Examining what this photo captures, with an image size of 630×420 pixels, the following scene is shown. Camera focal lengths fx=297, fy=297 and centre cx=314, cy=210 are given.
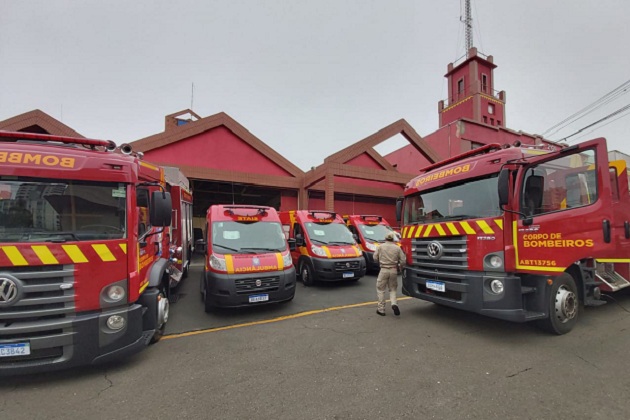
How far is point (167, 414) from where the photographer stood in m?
2.78

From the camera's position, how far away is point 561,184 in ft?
14.8

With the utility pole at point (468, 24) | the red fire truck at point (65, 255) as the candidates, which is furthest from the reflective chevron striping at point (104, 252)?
the utility pole at point (468, 24)

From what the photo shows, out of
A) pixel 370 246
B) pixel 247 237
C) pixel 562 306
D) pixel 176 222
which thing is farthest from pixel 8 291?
pixel 370 246

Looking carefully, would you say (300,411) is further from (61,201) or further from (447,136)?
(447,136)

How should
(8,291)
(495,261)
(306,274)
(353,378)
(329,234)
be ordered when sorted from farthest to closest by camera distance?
(329,234), (306,274), (495,261), (353,378), (8,291)

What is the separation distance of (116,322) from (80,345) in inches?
14.8

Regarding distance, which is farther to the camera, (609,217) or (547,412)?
(609,217)

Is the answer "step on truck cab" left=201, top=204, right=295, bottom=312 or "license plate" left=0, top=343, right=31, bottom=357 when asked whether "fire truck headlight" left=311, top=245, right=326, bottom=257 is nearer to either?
"step on truck cab" left=201, top=204, right=295, bottom=312

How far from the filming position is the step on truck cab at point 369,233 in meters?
10.6

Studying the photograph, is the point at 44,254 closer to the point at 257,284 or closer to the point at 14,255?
the point at 14,255

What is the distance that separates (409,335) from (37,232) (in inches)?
198

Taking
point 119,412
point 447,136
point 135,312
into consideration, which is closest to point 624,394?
point 119,412

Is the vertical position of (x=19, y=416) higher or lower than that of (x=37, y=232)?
lower

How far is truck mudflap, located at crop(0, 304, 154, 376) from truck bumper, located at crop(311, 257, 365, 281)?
5.18m
